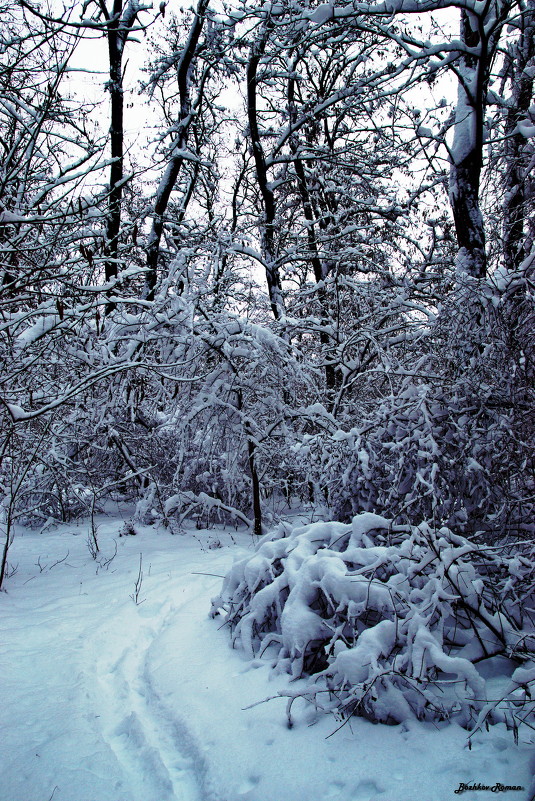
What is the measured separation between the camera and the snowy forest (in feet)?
8.33

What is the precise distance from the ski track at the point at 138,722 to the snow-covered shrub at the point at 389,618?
0.56 metres

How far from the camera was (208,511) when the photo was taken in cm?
699

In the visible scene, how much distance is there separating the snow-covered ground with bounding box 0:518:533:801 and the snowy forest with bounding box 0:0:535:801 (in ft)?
0.29

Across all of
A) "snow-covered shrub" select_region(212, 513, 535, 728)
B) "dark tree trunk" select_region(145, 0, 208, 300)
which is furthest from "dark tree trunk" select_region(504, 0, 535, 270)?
"dark tree trunk" select_region(145, 0, 208, 300)

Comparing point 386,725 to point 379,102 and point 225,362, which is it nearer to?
point 225,362

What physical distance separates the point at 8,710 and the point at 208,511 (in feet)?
14.9

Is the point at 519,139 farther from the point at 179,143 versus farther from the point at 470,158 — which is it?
the point at 179,143

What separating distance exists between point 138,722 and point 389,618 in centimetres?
133

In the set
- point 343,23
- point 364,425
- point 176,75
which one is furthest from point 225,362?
point 176,75

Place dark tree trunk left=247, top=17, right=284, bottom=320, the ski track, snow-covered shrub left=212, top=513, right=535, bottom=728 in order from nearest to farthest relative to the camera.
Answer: the ski track < snow-covered shrub left=212, top=513, right=535, bottom=728 < dark tree trunk left=247, top=17, right=284, bottom=320

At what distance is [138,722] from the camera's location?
2400 mm

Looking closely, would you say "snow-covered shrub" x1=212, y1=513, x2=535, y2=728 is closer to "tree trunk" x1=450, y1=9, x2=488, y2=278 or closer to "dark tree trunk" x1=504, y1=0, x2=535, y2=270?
"tree trunk" x1=450, y1=9, x2=488, y2=278

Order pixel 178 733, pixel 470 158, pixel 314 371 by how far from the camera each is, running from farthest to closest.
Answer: pixel 314 371 → pixel 470 158 → pixel 178 733

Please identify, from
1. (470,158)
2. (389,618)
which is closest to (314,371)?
(470,158)
